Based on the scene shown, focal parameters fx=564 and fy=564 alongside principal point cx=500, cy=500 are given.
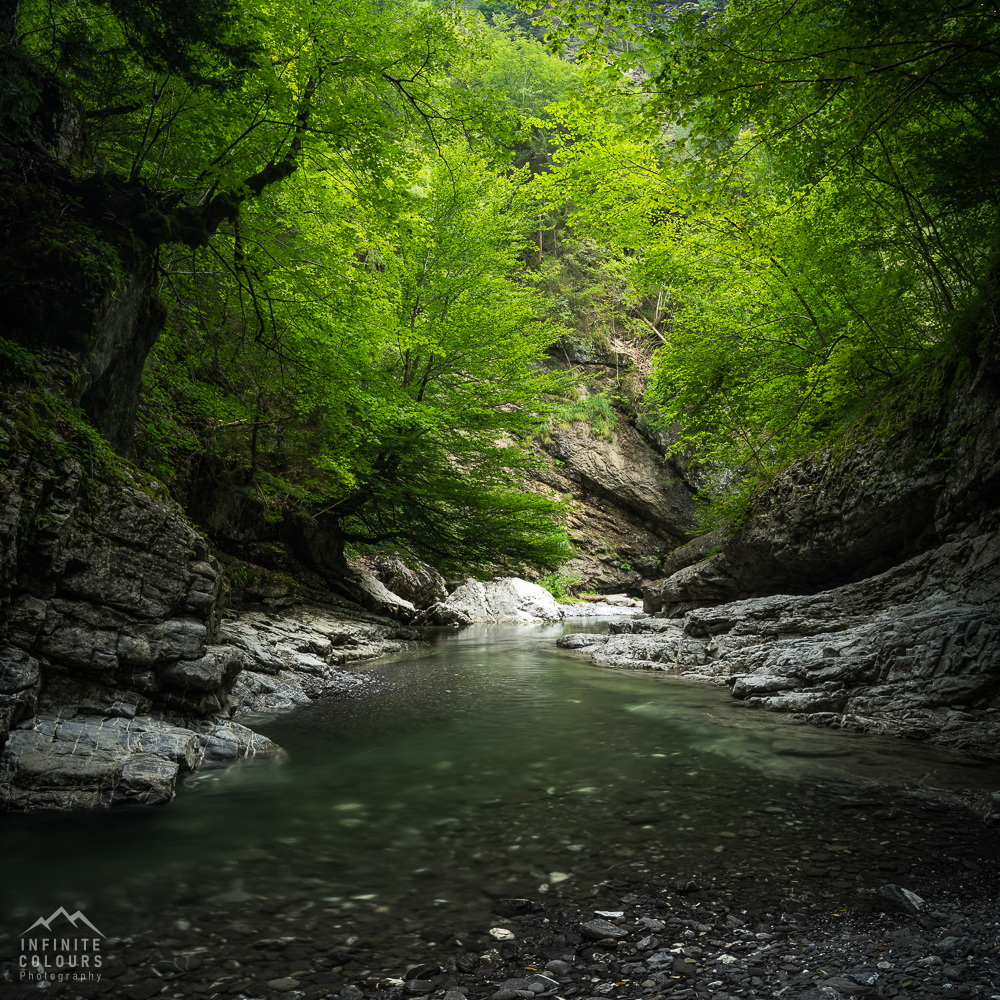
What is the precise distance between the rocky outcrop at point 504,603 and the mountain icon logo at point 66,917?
15.1 metres

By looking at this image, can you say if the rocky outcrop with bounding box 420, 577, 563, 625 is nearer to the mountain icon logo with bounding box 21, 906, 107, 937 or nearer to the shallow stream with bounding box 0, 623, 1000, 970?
the shallow stream with bounding box 0, 623, 1000, 970

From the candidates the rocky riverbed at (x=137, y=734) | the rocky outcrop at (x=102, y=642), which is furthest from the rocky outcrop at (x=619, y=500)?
the rocky outcrop at (x=102, y=642)

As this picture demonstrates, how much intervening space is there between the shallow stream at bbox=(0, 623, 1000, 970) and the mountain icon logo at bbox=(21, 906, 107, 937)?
0.03m

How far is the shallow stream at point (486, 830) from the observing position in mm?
2523

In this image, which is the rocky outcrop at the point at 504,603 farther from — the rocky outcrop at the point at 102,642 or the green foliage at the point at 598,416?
the rocky outcrop at the point at 102,642

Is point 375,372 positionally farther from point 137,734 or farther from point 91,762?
point 91,762

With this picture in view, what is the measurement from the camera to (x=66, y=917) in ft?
7.88

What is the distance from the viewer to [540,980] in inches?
78.0

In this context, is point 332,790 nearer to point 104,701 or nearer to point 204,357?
point 104,701

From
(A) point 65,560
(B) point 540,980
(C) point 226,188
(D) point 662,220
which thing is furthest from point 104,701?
(D) point 662,220

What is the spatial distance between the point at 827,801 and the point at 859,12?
17.5 ft

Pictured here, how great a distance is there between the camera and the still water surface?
2.64m

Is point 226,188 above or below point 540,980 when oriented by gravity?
above

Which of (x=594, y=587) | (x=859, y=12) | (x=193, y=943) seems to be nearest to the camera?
(x=193, y=943)
